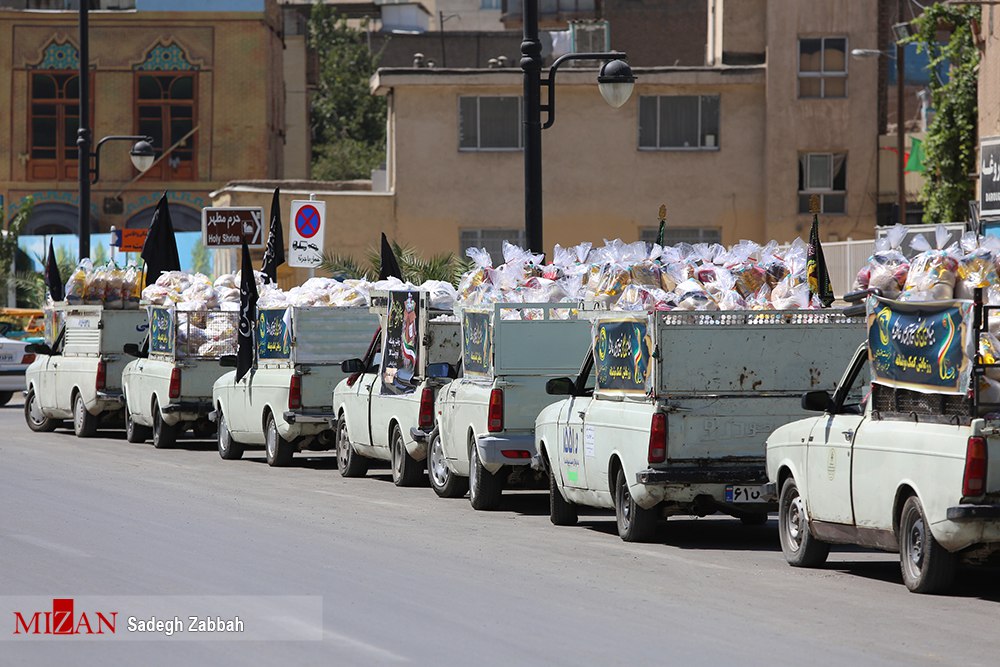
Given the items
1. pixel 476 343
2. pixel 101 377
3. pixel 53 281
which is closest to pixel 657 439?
pixel 476 343

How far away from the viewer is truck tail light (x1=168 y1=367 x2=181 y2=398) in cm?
2594

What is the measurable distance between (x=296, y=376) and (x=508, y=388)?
5842 millimetres

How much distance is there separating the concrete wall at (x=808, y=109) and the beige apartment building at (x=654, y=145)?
0.11 feet

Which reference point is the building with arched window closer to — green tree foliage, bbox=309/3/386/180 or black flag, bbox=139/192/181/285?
green tree foliage, bbox=309/3/386/180

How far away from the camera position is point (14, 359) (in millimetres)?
38094

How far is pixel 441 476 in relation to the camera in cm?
1920

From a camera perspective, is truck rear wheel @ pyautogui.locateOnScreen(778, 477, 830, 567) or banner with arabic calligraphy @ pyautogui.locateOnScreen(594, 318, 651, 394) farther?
banner with arabic calligraphy @ pyautogui.locateOnScreen(594, 318, 651, 394)

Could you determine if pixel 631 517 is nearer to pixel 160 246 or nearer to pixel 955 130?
pixel 160 246

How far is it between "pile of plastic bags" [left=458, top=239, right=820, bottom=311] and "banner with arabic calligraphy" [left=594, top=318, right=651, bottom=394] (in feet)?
2.62

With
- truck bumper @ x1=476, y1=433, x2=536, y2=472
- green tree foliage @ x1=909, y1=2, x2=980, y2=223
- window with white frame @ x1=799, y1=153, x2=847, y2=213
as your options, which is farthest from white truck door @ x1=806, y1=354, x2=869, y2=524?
window with white frame @ x1=799, y1=153, x2=847, y2=213

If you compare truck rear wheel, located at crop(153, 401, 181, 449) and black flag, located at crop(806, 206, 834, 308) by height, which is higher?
black flag, located at crop(806, 206, 834, 308)

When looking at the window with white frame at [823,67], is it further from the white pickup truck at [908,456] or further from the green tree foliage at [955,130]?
the white pickup truck at [908,456]

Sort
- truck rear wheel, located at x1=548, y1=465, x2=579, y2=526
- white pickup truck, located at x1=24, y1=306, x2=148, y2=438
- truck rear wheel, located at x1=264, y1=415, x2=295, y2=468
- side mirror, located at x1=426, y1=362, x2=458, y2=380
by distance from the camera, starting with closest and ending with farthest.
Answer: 1. truck rear wheel, located at x1=548, y1=465, x2=579, y2=526
2. side mirror, located at x1=426, y1=362, x2=458, y2=380
3. truck rear wheel, located at x1=264, y1=415, x2=295, y2=468
4. white pickup truck, located at x1=24, y1=306, x2=148, y2=438

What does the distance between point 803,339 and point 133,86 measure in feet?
176
